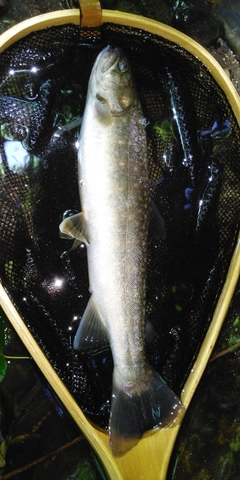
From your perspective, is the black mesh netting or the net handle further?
the black mesh netting

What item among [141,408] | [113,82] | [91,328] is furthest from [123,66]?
[141,408]

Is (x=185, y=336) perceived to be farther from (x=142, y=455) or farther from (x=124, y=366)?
(x=142, y=455)

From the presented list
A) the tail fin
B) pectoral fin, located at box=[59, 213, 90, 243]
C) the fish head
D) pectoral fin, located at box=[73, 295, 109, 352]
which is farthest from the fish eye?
the tail fin

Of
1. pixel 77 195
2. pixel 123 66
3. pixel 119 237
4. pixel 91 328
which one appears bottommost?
pixel 91 328

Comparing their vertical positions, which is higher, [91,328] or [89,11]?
[89,11]

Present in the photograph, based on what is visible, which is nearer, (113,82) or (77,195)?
(113,82)

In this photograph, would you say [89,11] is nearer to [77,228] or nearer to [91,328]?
[77,228]

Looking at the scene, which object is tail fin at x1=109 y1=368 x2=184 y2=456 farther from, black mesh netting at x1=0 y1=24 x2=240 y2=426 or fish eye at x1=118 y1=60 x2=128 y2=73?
fish eye at x1=118 y1=60 x2=128 y2=73
